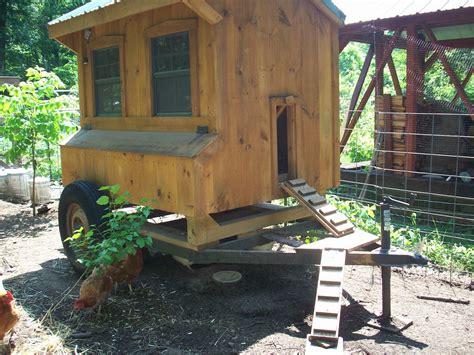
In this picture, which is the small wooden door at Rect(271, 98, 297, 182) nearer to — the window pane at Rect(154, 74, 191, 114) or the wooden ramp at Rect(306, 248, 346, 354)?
the window pane at Rect(154, 74, 191, 114)

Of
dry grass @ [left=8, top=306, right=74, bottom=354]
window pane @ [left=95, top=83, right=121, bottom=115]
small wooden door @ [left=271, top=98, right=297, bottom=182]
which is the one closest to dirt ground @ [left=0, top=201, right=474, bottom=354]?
dry grass @ [left=8, top=306, right=74, bottom=354]

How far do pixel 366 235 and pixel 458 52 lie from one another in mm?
5986

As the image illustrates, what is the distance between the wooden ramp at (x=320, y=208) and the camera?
207 inches

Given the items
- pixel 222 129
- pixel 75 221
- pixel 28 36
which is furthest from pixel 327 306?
pixel 28 36

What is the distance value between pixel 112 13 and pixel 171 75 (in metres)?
0.92

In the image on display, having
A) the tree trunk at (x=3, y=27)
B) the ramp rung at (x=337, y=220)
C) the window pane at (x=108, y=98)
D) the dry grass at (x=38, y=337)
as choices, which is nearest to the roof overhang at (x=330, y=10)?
the ramp rung at (x=337, y=220)

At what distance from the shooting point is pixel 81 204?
6223mm

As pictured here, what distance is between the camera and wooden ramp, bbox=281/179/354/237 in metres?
5.27

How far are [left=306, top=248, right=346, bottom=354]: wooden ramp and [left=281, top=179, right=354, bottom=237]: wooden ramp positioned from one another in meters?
0.56

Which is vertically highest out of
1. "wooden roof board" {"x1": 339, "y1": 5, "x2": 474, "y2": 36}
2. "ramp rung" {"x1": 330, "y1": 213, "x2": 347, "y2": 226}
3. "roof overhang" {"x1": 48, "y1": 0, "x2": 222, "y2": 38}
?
"wooden roof board" {"x1": 339, "y1": 5, "x2": 474, "y2": 36}

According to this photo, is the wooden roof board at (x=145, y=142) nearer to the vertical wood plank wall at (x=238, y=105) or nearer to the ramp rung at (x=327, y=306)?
the vertical wood plank wall at (x=238, y=105)

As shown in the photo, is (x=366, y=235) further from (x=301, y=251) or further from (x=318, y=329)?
(x=318, y=329)

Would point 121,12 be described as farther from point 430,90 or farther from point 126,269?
point 430,90

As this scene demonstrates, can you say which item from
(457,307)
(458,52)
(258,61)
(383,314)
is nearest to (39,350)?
(383,314)
